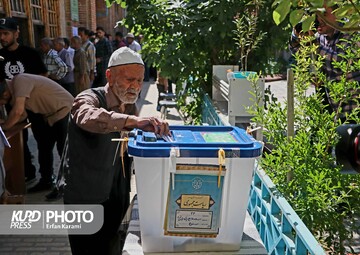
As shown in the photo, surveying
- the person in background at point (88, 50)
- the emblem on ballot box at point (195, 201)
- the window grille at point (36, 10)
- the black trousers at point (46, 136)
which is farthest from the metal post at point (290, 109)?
the window grille at point (36, 10)

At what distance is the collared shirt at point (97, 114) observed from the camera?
169 centimetres

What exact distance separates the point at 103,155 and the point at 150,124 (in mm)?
672

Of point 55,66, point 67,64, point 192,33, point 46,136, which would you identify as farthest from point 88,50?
point 192,33

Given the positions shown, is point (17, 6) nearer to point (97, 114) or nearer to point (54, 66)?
point (54, 66)

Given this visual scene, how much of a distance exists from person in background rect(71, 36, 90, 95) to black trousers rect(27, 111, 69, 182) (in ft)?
11.5

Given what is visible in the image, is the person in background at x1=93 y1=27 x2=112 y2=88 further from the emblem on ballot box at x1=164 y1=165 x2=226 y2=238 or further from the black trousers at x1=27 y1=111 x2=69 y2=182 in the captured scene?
the emblem on ballot box at x1=164 y1=165 x2=226 y2=238

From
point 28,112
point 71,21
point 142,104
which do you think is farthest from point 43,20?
point 28,112

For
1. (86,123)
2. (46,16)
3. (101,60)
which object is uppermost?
(46,16)

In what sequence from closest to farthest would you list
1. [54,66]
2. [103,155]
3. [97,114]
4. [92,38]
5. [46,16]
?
[97,114] → [103,155] → [54,66] → [46,16] → [92,38]

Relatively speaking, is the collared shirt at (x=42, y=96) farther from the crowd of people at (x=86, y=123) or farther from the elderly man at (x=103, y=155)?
the elderly man at (x=103, y=155)

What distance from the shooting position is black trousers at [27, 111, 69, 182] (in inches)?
165

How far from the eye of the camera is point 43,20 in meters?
9.91

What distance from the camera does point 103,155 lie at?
2.18 m

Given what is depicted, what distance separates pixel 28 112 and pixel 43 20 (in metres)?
6.57
